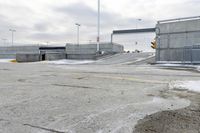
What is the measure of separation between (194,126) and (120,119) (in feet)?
4.73

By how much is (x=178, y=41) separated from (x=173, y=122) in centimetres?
2486

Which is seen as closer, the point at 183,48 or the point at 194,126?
the point at 194,126

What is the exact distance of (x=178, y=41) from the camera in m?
28.3

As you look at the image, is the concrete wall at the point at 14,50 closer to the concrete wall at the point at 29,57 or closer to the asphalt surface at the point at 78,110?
the concrete wall at the point at 29,57

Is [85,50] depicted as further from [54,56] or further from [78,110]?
[78,110]

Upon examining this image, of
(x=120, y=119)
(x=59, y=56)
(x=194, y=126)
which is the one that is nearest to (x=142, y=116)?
(x=120, y=119)

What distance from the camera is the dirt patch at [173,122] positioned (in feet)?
14.8

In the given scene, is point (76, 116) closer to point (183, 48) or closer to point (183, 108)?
point (183, 108)

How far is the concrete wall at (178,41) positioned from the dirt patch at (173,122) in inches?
859

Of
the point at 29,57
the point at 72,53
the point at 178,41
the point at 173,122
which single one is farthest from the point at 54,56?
the point at 173,122

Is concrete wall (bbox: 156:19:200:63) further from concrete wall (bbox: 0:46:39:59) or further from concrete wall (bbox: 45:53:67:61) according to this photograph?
concrete wall (bbox: 0:46:39:59)

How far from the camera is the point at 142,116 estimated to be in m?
5.39

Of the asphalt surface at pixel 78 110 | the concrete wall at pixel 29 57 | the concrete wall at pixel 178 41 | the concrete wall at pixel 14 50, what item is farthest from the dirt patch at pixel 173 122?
the concrete wall at pixel 14 50

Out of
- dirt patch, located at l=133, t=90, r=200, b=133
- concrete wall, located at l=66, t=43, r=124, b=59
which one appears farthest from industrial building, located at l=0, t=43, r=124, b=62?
dirt patch, located at l=133, t=90, r=200, b=133
